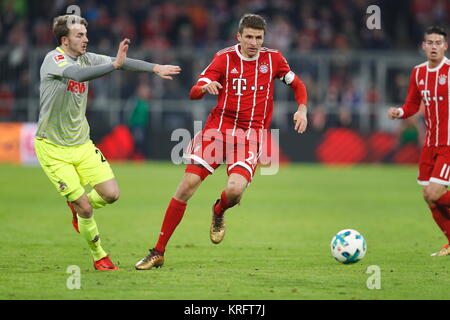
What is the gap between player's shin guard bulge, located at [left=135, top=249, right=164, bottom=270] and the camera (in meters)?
8.69

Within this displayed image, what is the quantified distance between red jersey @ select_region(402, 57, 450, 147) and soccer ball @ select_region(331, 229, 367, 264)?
1.83m

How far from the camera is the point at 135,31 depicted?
26.9 m

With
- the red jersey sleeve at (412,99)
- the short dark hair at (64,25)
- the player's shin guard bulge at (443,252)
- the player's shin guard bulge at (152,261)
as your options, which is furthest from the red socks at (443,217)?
the short dark hair at (64,25)

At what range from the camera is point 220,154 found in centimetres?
906

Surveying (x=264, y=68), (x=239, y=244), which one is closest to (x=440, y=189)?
(x=264, y=68)

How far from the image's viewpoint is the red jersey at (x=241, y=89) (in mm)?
9109

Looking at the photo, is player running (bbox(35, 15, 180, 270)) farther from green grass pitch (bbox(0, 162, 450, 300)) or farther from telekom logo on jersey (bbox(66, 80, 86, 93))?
green grass pitch (bbox(0, 162, 450, 300))

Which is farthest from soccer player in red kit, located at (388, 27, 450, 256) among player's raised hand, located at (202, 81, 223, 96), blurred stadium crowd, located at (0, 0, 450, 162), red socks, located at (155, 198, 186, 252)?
blurred stadium crowd, located at (0, 0, 450, 162)

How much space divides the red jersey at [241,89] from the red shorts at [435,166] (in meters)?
2.18

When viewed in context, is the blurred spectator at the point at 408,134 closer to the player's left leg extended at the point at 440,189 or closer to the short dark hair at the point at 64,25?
the player's left leg extended at the point at 440,189

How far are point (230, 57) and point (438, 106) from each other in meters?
2.60

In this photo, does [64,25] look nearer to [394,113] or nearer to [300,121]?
[300,121]
